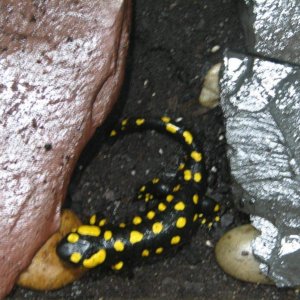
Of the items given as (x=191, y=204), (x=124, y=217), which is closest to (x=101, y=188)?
(x=124, y=217)

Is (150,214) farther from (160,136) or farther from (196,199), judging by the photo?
(160,136)

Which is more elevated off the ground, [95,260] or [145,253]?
[95,260]

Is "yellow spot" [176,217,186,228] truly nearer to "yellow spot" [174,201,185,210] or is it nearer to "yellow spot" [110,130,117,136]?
"yellow spot" [174,201,185,210]

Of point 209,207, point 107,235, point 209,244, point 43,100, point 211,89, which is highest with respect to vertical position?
point 43,100

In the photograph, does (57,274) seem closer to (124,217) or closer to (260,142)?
(124,217)

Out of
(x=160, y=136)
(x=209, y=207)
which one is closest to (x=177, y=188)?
(x=209, y=207)

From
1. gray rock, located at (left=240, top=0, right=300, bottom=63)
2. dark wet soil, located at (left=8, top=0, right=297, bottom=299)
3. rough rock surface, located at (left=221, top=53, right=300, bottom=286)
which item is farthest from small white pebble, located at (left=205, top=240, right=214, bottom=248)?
gray rock, located at (left=240, top=0, right=300, bottom=63)
